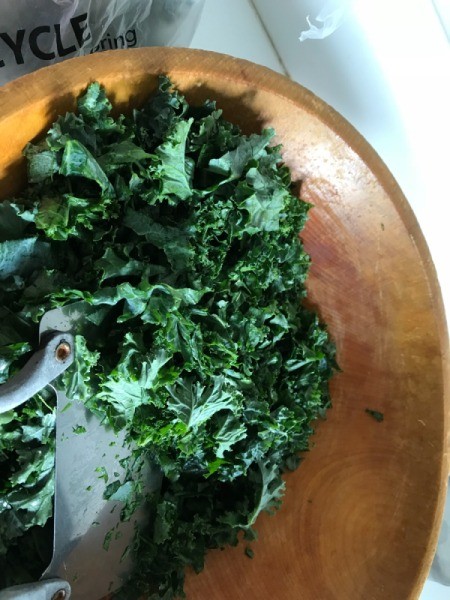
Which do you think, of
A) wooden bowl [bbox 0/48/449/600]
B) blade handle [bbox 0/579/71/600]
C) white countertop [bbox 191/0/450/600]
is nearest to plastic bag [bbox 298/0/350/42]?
A: white countertop [bbox 191/0/450/600]

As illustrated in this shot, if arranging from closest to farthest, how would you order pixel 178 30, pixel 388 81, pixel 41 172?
pixel 41 172 → pixel 178 30 → pixel 388 81

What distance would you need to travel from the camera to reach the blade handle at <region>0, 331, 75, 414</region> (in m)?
0.92

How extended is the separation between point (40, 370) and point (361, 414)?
836 millimetres

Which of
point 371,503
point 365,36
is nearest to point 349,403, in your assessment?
point 371,503

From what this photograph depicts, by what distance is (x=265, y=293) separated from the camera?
132cm

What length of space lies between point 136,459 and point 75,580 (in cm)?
25

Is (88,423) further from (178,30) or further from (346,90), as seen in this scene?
(346,90)

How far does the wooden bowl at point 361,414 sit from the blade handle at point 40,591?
0.41 m

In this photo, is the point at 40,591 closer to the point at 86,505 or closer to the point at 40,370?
the point at 86,505

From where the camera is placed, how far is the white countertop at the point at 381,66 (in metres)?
1.42

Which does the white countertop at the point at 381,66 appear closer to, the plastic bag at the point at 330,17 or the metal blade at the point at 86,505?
the plastic bag at the point at 330,17

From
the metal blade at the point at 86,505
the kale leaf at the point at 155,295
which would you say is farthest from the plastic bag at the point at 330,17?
the metal blade at the point at 86,505

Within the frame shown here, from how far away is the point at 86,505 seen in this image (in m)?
1.20

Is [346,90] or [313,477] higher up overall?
[346,90]
